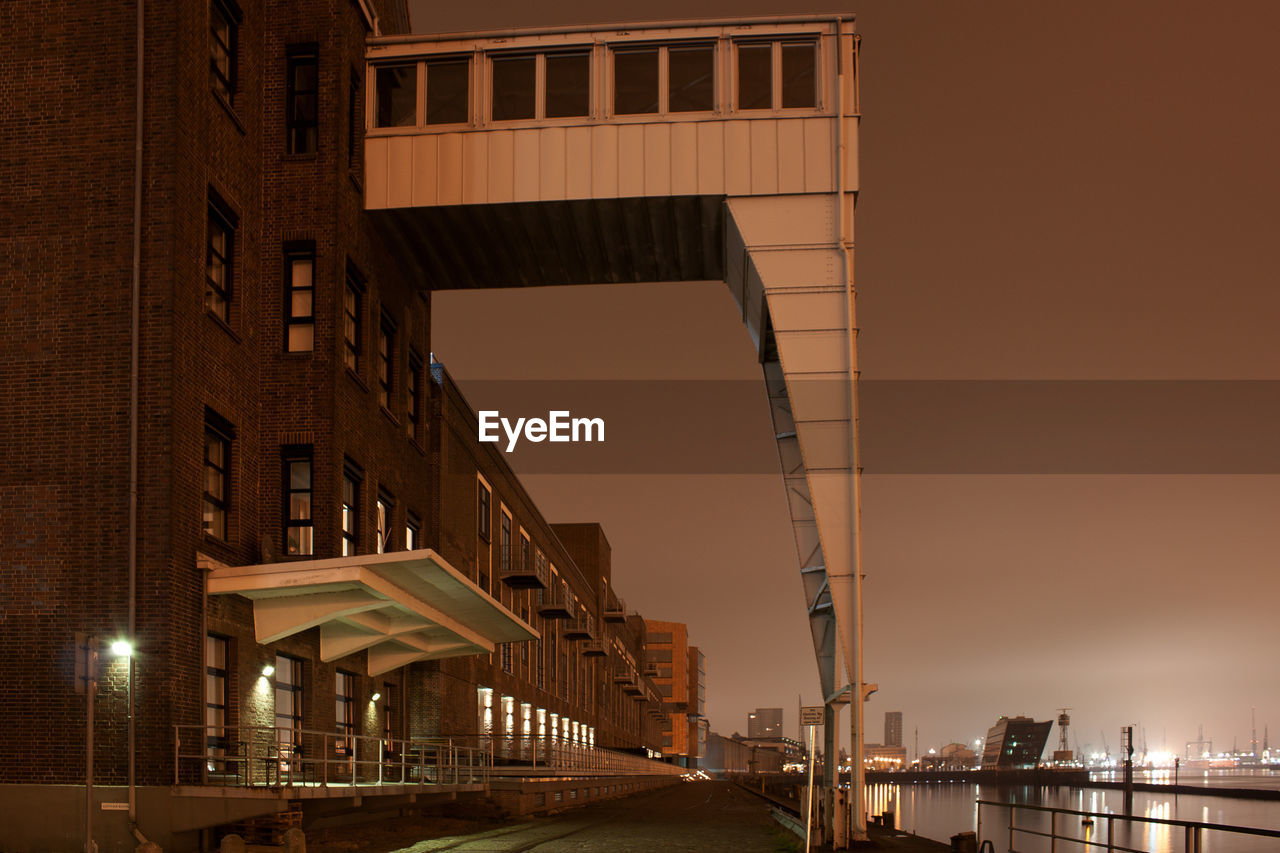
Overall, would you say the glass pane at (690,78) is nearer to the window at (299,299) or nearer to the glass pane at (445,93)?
the glass pane at (445,93)

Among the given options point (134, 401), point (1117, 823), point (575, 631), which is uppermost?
point (134, 401)

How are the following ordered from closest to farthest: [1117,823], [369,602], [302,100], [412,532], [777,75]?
[369,602]
[302,100]
[777,75]
[412,532]
[1117,823]

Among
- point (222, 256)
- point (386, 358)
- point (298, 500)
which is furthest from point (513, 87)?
point (298, 500)

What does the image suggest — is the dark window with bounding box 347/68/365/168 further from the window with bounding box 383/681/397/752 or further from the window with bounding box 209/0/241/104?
the window with bounding box 383/681/397/752

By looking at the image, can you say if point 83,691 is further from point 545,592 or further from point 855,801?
point 545,592

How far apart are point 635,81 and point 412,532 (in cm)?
1266

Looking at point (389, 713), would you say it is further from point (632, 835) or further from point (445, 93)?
point (445, 93)

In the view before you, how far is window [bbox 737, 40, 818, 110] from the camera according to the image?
2988 cm

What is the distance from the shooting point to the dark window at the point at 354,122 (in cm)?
2872

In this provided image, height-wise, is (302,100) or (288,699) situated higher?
(302,100)

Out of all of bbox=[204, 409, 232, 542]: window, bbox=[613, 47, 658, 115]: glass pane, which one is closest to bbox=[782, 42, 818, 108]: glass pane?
bbox=[613, 47, 658, 115]: glass pane

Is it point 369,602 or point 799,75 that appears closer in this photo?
point 369,602

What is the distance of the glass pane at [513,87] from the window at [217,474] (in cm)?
1132

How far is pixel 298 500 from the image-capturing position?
25.4 meters
